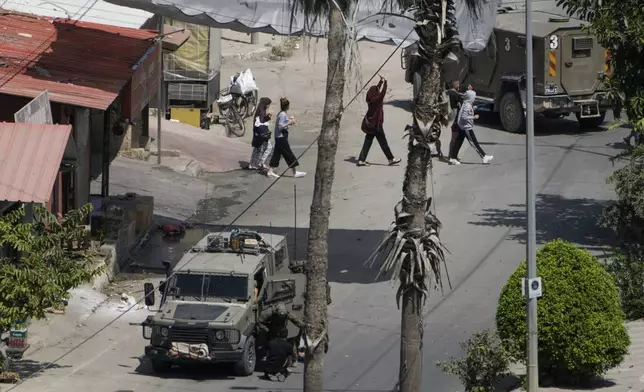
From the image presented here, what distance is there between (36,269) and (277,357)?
132 inches

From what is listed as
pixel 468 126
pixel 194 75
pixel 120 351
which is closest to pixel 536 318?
pixel 120 351

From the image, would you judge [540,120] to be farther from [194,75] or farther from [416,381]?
[416,381]

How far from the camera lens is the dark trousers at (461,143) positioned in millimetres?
26875

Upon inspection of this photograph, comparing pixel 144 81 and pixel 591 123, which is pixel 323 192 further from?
pixel 591 123

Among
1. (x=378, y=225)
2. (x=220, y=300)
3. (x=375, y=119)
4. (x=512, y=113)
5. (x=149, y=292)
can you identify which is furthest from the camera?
(x=512, y=113)

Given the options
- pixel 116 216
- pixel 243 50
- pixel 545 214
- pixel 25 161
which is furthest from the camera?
pixel 243 50

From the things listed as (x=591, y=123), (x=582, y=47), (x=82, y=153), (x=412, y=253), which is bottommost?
(x=591, y=123)

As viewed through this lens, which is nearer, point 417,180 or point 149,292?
point 417,180

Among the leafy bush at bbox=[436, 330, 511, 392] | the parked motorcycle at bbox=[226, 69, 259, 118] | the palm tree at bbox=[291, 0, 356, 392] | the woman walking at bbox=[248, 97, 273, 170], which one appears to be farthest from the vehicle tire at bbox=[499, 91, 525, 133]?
the palm tree at bbox=[291, 0, 356, 392]

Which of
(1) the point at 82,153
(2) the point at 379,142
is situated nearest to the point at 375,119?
(2) the point at 379,142

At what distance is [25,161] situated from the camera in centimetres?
1630

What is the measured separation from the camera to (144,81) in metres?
22.3

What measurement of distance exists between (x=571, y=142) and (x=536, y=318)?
14953mm

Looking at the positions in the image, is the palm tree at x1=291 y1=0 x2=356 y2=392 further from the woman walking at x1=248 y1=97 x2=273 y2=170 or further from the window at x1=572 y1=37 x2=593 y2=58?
the window at x1=572 y1=37 x2=593 y2=58
